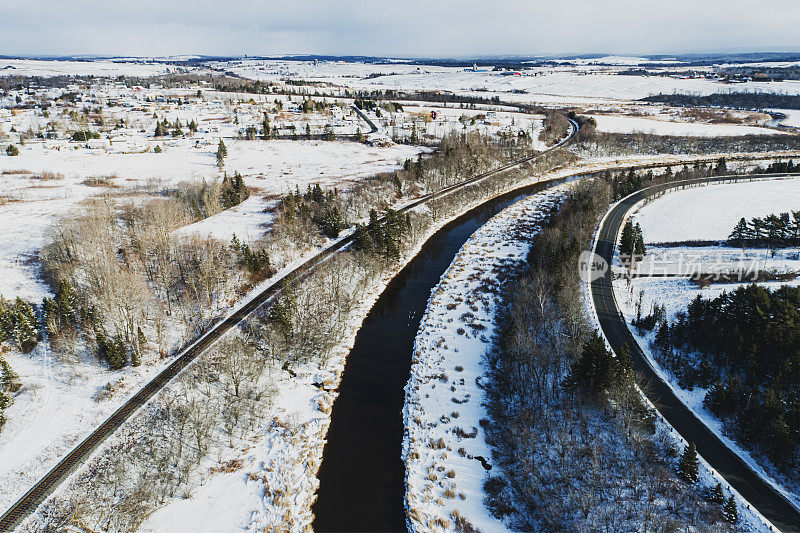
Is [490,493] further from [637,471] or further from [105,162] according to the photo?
[105,162]

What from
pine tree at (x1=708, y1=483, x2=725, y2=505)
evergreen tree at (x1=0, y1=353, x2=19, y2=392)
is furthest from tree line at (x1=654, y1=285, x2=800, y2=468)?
evergreen tree at (x1=0, y1=353, x2=19, y2=392)

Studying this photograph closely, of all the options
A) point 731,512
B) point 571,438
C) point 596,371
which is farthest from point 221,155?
point 731,512

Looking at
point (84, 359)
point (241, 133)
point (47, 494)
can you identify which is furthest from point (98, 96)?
point (47, 494)

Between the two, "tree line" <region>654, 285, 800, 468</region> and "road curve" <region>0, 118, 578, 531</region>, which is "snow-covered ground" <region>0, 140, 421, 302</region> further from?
"tree line" <region>654, 285, 800, 468</region>

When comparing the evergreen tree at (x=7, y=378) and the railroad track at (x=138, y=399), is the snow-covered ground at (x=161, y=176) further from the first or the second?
the railroad track at (x=138, y=399)

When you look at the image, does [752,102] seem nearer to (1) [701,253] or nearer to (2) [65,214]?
(1) [701,253]
